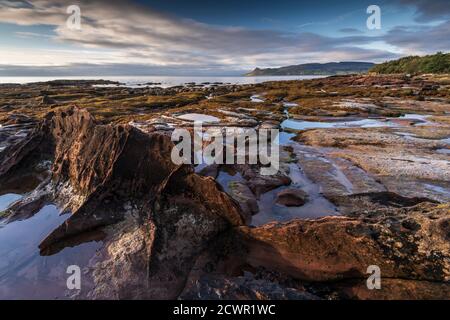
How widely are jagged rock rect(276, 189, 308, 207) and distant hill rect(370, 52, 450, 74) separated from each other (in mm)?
133499

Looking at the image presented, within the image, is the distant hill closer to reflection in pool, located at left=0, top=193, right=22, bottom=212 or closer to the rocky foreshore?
the rocky foreshore

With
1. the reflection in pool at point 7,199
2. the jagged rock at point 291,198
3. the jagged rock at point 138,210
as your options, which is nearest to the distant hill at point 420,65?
the jagged rock at point 291,198

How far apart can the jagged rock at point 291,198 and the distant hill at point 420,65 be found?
133 m

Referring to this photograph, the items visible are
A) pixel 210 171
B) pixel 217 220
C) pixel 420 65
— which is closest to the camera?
pixel 217 220

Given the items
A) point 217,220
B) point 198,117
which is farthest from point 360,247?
point 198,117

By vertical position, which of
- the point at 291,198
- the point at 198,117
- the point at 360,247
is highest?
the point at 198,117

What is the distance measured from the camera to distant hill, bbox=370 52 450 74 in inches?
4771

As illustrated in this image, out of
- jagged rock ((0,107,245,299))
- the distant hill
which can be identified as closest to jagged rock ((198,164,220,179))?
jagged rock ((0,107,245,299))

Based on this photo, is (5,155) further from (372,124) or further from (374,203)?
(372,124)

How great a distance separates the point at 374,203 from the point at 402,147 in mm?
13835

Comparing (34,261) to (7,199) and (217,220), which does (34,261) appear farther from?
(7,199)

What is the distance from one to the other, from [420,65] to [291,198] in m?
146

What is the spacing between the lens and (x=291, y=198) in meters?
16.5
